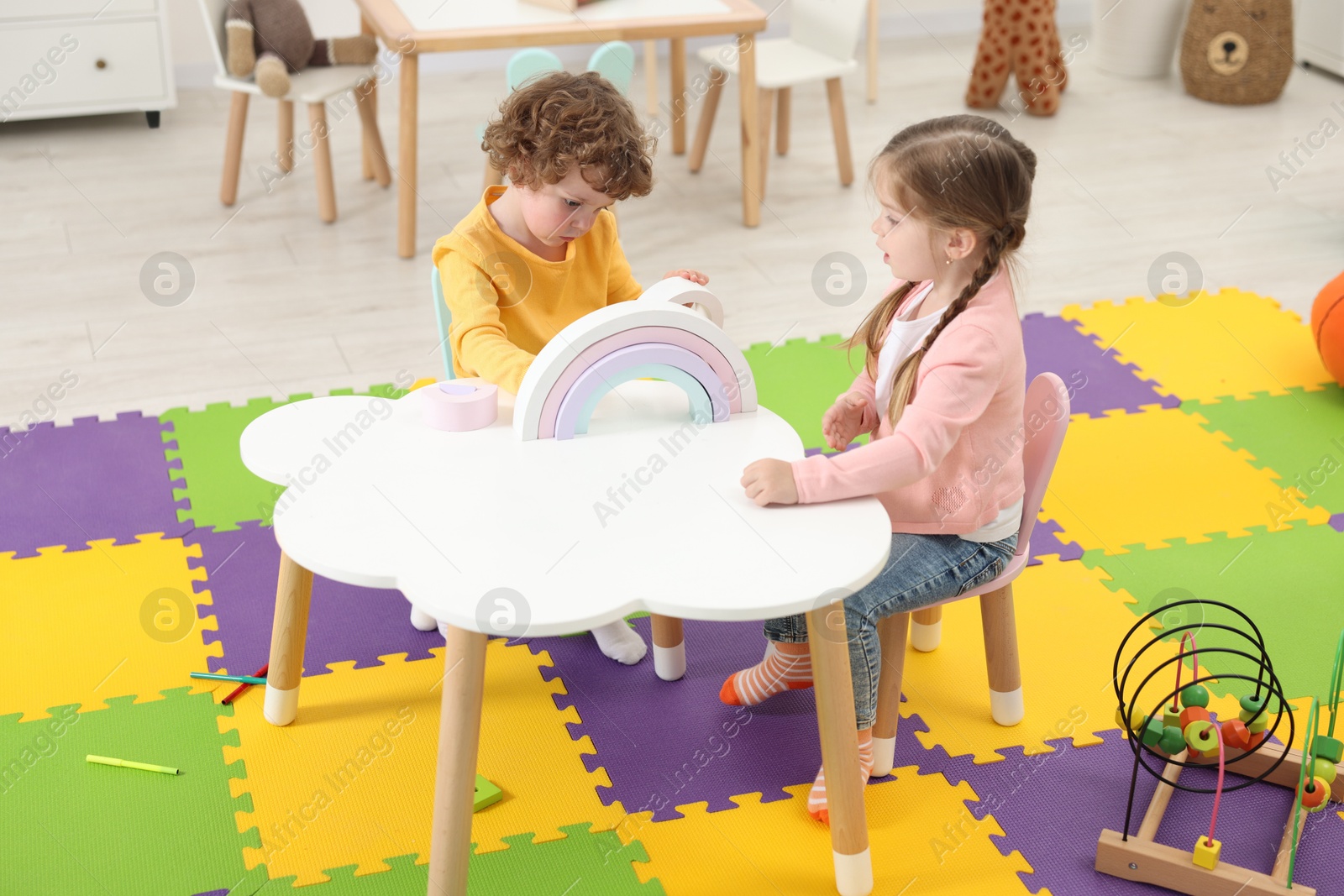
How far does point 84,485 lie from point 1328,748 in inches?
81.4

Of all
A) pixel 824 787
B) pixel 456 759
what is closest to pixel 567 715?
pixel 824 787

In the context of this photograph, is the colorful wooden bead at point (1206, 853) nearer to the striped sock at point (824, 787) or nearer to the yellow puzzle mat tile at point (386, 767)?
the striped sock at point (824, 787)

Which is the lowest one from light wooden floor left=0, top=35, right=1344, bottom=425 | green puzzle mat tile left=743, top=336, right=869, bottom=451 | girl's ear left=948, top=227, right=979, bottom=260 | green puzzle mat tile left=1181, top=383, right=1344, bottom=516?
green puzzle mat tile left=1181, top=383, right=1344, bottom=516

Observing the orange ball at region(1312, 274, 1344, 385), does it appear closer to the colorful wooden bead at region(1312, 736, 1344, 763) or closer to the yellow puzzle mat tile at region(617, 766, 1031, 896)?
the colorful wooden bead at region(1312, 736, 1344, 763)

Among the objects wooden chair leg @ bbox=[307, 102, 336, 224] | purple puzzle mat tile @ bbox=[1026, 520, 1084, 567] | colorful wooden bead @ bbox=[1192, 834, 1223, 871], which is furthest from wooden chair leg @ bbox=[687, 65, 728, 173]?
colorful wooden bead @ bbox=[1192, 834, 1223, 871]

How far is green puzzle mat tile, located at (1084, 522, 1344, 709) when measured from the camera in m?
2.02

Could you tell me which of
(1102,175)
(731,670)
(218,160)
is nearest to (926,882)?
(731,670)

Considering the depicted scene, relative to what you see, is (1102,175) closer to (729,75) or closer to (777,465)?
(729,75)

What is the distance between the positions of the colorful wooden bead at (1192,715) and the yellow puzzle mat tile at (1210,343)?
47.6 inches

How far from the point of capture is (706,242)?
11.8 ft

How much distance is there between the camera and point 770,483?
1.47 m

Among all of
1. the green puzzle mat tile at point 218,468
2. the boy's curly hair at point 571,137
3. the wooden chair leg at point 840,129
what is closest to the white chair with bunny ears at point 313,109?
the green puzzle mat tile at point 218,468

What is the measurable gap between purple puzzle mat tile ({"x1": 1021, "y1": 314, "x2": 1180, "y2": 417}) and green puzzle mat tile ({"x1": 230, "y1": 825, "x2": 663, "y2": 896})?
4.84 feet

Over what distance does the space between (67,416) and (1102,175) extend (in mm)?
2932
